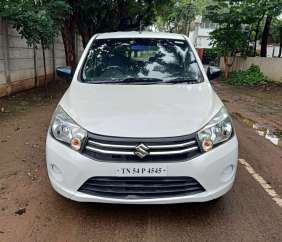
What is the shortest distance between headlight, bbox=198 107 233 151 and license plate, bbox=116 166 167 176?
42cm

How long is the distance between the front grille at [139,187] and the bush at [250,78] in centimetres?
1348

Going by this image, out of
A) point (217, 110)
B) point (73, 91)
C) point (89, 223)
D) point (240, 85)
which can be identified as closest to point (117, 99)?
point (73, 91)

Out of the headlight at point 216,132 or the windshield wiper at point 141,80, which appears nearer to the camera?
the headlight at point 216,132

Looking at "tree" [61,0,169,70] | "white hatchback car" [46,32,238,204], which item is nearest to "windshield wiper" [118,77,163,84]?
"white hatchback car" [46,32,238,204]

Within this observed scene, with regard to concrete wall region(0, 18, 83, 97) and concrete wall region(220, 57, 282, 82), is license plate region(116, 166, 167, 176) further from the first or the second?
concrete wall region(220, 57, 282, 82)

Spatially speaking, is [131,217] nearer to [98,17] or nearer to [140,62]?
[140,62]

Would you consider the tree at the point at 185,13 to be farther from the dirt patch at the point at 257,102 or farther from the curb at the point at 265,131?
the curb at the point at 265,131

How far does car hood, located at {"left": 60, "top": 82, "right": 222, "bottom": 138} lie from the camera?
3.16m

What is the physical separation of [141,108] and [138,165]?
62cm

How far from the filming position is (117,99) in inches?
146

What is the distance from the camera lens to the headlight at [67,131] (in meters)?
3.20

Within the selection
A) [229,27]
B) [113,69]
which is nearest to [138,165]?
[113,69]

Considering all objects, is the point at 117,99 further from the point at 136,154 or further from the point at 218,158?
the point at 218,158

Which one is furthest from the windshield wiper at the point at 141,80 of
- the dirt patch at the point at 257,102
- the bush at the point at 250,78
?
the bush at the point at 250,78
